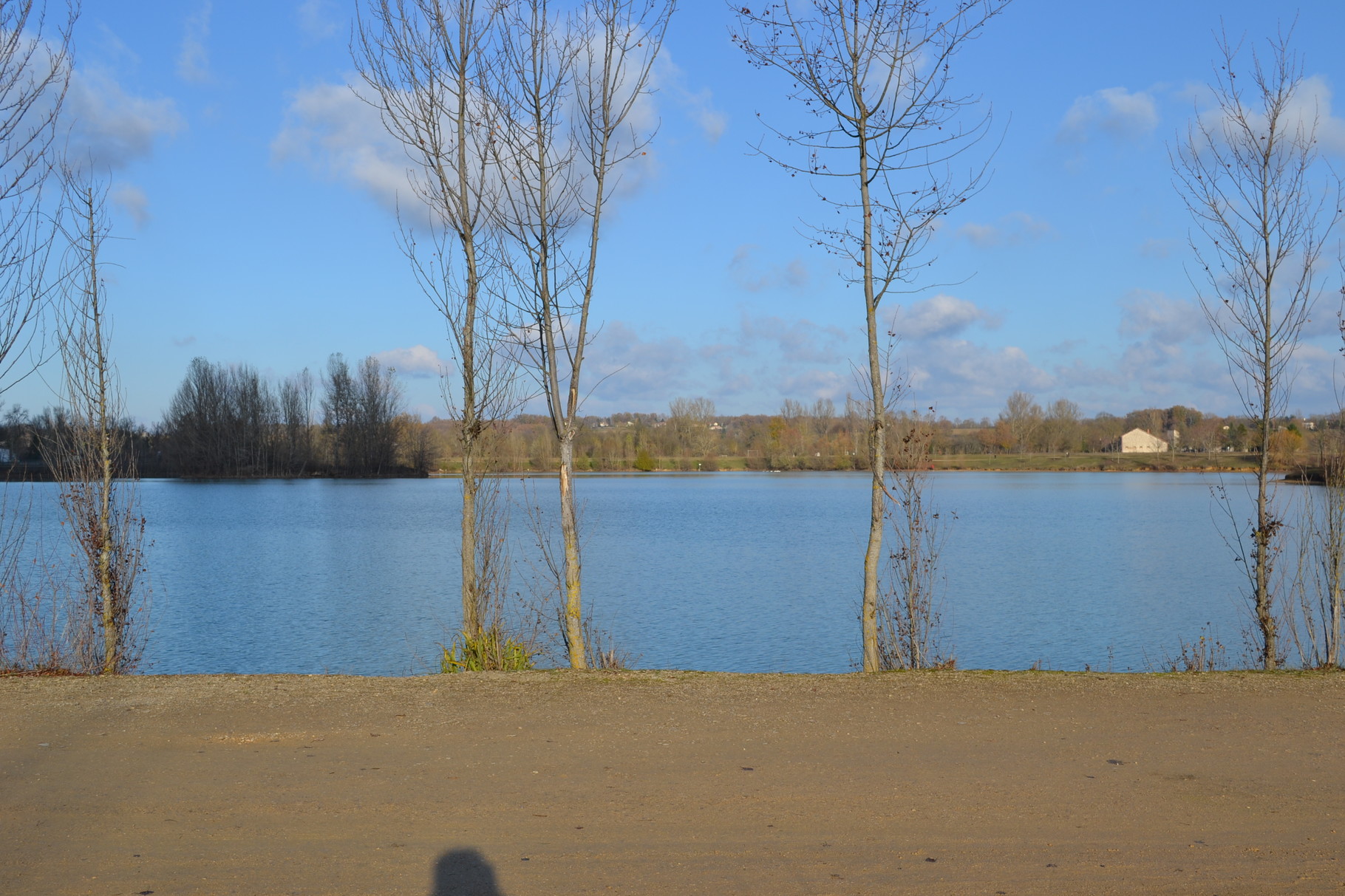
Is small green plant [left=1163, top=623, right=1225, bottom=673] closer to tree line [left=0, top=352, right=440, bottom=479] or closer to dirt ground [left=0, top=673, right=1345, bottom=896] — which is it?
dirt ground [left=0, top=673, right=1345, bottom=896]

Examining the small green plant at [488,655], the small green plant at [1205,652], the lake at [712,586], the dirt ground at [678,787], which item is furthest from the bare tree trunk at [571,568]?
the small green plant at [1205,652]

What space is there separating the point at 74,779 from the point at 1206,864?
6.21 metres

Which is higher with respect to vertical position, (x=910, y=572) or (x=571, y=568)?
(x=571, y=568)

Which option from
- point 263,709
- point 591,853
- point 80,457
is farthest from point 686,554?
point 591,853

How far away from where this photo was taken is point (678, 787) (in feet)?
18.9

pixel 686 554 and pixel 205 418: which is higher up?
pixel 205 418

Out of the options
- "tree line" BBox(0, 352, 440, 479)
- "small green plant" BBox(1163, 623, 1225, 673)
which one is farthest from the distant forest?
"small green plant" BBox(1163, 623, 1225, 673)

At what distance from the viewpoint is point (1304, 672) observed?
8.93 m

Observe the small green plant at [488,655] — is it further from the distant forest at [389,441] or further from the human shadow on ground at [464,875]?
the distant forest at [389,441]

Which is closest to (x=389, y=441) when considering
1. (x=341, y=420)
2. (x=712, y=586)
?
(x=341, y=420)

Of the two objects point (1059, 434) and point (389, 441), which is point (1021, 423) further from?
point (389, 441)

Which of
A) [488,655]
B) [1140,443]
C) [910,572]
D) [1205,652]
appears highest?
[1140,443]

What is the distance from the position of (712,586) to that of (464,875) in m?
18.8

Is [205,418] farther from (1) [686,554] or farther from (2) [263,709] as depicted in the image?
(2) [263,709]
